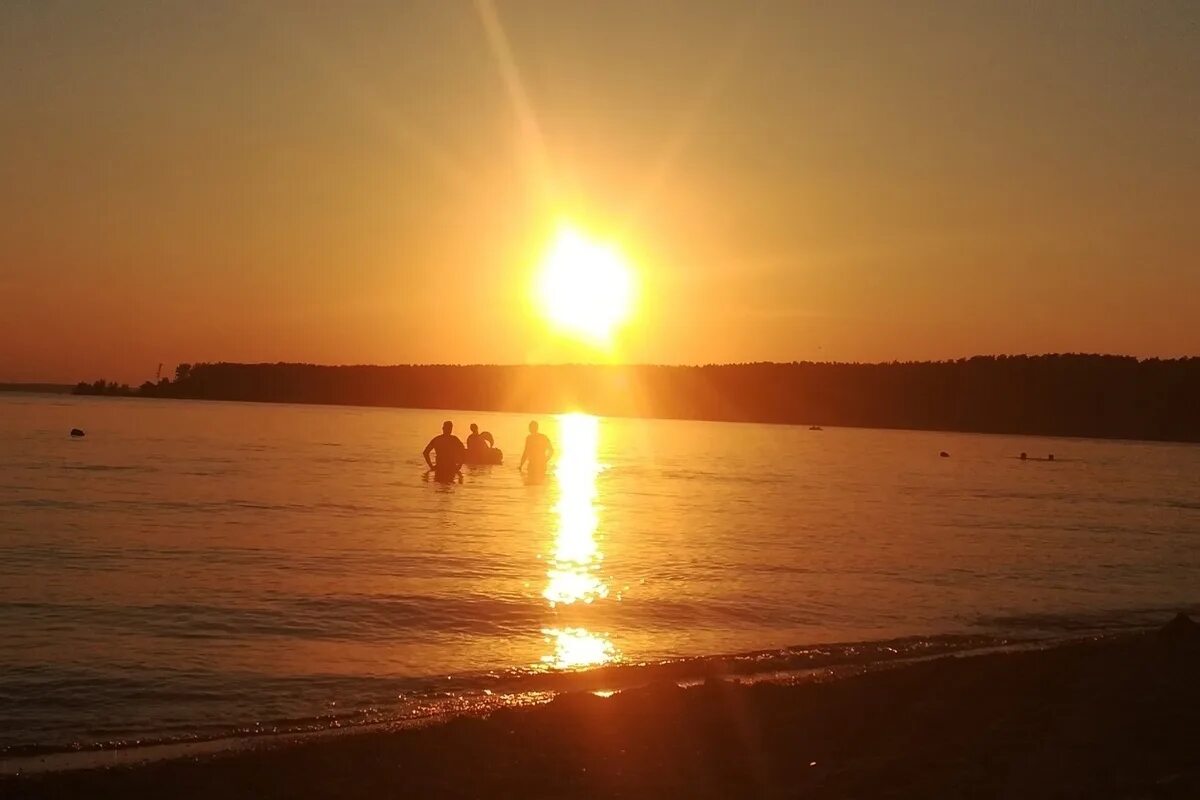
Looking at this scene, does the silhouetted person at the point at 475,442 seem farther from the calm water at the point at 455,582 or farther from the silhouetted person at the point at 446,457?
the silhouetted person at the point at 446,457

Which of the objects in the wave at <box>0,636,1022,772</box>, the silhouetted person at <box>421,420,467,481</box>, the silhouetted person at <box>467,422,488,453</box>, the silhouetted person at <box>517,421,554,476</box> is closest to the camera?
the wave at <box>0,636,1022,772</box>

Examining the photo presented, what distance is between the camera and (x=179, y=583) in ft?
48.6

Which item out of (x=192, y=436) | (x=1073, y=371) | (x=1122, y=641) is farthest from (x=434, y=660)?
(x=1073, y=371)

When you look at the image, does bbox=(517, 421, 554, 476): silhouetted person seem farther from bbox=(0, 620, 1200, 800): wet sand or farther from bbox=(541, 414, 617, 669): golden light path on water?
bbox=(0, 620, 1200, 800): wet sand

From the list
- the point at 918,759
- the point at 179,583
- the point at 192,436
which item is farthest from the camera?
the point at 192,436

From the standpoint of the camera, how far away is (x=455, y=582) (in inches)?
617

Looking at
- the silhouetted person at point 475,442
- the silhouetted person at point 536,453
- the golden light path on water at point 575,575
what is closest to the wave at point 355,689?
the golden light path on water at point 575,575

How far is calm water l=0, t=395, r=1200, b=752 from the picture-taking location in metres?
10.1

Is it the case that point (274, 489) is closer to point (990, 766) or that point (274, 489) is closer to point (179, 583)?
point (179, 583)

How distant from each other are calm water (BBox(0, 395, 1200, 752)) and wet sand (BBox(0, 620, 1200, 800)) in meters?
1.25

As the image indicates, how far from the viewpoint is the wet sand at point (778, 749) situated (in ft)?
23.0

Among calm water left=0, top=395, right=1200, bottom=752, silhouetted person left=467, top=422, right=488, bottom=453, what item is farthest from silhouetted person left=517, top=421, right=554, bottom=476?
silhouetted person left=467, top=422, right=488, bottom=453

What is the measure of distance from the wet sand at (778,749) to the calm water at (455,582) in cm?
125

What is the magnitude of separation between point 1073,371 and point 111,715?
153 m
